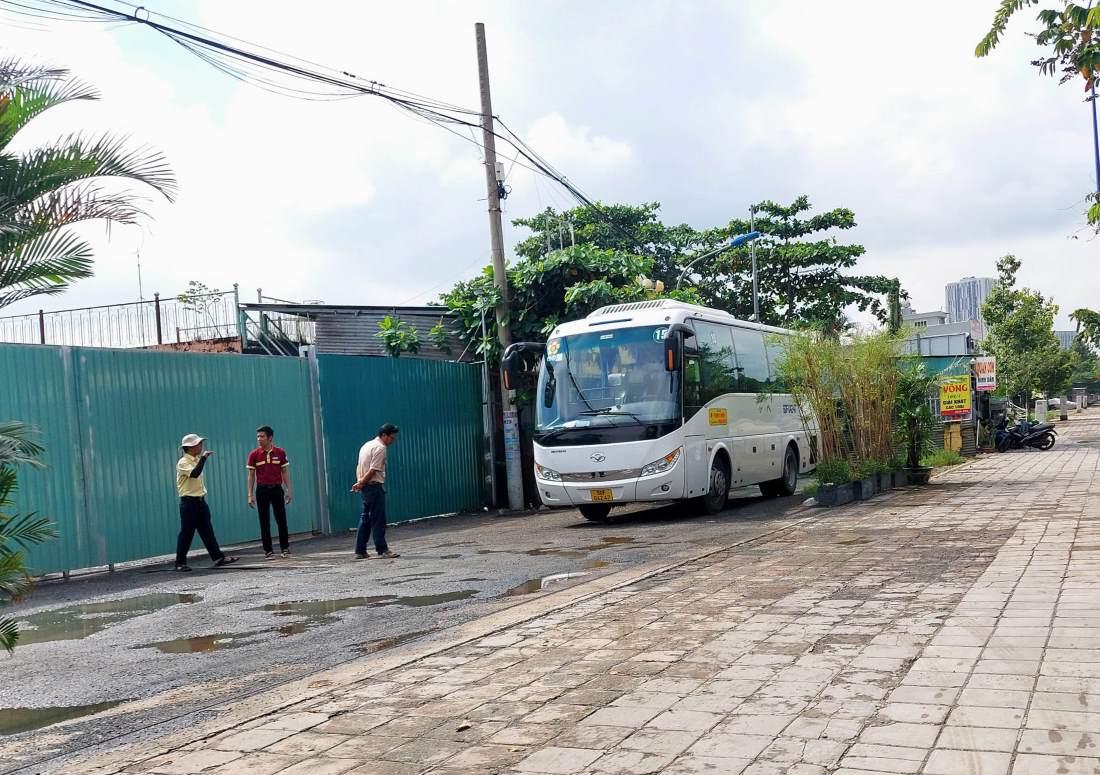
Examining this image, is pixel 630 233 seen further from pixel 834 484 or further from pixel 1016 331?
pixel 834 484

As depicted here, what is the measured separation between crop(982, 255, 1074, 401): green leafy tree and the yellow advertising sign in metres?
23.8

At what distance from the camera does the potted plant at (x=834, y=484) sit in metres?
16.1

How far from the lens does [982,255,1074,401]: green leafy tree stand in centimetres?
5238

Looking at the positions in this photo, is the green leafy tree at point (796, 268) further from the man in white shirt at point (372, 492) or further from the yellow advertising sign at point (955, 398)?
the man in white shirt at point (372, 492)

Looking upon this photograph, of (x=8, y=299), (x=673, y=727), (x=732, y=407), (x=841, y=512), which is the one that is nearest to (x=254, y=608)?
(x=8, y=299)

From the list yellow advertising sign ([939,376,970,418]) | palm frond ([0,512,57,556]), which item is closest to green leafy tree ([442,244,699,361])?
yellow advertising sign ([939,376,970,418])

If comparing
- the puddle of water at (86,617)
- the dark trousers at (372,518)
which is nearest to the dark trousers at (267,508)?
the dark trousers at (372,518)

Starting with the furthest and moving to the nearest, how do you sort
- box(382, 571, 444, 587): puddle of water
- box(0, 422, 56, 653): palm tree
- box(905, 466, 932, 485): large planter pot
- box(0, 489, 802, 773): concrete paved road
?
box(905, 466, 932, 485): large planter pot
box(382, 571, 444, 587): puddle of water
box(0, 489, 802, 773): concrete paved road
box(0, 422, 56, 653): palm tree

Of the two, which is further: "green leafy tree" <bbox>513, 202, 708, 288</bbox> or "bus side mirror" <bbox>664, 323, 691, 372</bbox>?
"green leafy tree" <bbox>513, 202, 708, 288</bbox>

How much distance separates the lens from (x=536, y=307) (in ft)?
66.7

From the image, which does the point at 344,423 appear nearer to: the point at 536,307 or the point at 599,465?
the point at 599,465

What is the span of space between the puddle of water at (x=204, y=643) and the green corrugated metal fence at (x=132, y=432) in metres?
4.67

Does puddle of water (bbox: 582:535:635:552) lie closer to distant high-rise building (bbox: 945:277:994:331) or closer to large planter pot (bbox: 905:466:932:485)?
large planter pot (bbox: 905:466:932:485)


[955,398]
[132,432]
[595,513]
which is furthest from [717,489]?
[955,398]
